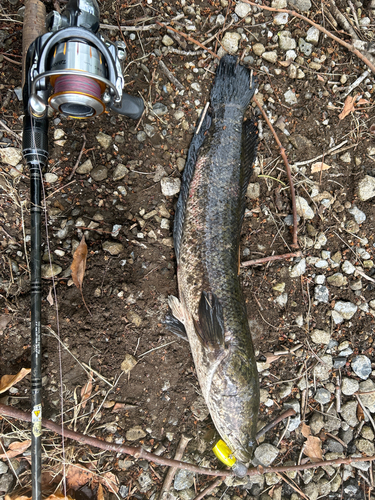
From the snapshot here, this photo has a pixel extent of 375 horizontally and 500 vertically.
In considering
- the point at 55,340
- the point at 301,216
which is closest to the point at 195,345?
the point at 55,340

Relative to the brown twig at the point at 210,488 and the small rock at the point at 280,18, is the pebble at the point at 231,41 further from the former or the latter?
the brown twig at the point at 210,488

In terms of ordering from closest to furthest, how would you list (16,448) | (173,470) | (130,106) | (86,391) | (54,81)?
1. (54,81)
2. (130,106)
3. (16,448)
4. (86,391)
5. (173,470)

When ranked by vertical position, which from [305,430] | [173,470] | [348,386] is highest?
[348,386]

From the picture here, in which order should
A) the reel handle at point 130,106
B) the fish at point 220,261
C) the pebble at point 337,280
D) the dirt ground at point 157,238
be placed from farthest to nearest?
the pebble at point 337,280, the dirt ground at point 157,238, the fish at point 220,261, the reel handle at point 130,106

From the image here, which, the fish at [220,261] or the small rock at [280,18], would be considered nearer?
the fish at [220,261]

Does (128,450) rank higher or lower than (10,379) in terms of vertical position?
lower

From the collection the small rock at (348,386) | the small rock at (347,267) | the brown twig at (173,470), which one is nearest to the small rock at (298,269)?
the small rock at (347,267)

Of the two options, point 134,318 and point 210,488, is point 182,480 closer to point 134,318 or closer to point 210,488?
point 210,488

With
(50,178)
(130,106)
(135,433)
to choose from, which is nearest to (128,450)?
(135,433)
